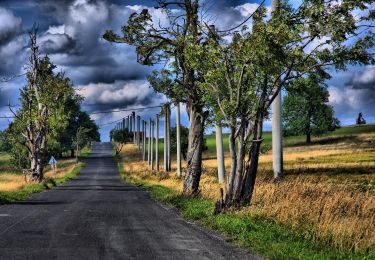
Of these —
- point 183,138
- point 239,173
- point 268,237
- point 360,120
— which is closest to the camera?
point 268,237

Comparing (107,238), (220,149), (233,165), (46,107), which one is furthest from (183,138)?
(107,238)

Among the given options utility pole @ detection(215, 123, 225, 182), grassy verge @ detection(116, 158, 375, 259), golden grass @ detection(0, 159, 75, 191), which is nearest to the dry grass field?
golden grass @ detection(0, 159, 75, 191)

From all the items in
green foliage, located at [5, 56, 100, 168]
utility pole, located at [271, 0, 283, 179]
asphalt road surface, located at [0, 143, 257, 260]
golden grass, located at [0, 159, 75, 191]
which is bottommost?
golden grass, located at [0, 159, 75, 191]

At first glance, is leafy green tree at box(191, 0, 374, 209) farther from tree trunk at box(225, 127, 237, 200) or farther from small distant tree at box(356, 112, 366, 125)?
small distant tree at box(356, 112, 366, 125)

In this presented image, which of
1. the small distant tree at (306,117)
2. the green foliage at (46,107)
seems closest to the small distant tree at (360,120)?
the small distant tree at (306,117)

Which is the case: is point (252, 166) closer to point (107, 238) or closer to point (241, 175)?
point (241, 175)

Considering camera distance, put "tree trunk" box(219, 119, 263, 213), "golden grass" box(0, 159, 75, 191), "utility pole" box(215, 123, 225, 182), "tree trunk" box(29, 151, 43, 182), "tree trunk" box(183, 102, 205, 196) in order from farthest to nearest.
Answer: "tree trunk" box(29, 151, 43, 182)
"golden grass" box(0, 159, 75, 191)
"utility pole" box(215, 123, 225, 182)
"tree trunk" box(183, 102, 205, 196)
"tree trunk" box(219, 119, 263, 213)

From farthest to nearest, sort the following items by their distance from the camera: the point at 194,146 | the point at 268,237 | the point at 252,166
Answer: the point at 194,146 → the point at 252,166 → the point at 268,237

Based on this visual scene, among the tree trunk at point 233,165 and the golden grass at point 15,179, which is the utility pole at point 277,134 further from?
the golden grass at point 15,179

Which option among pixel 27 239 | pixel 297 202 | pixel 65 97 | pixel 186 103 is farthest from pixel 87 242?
pixel 65 97

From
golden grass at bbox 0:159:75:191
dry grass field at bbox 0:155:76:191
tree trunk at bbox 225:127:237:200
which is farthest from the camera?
dry grass field at bbox 0:155:76:191

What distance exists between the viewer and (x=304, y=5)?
14.6 m

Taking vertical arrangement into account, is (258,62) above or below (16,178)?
above

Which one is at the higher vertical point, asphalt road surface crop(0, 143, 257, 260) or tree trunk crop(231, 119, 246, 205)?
→ tree trunk crop(231, 119, 246, 205)
